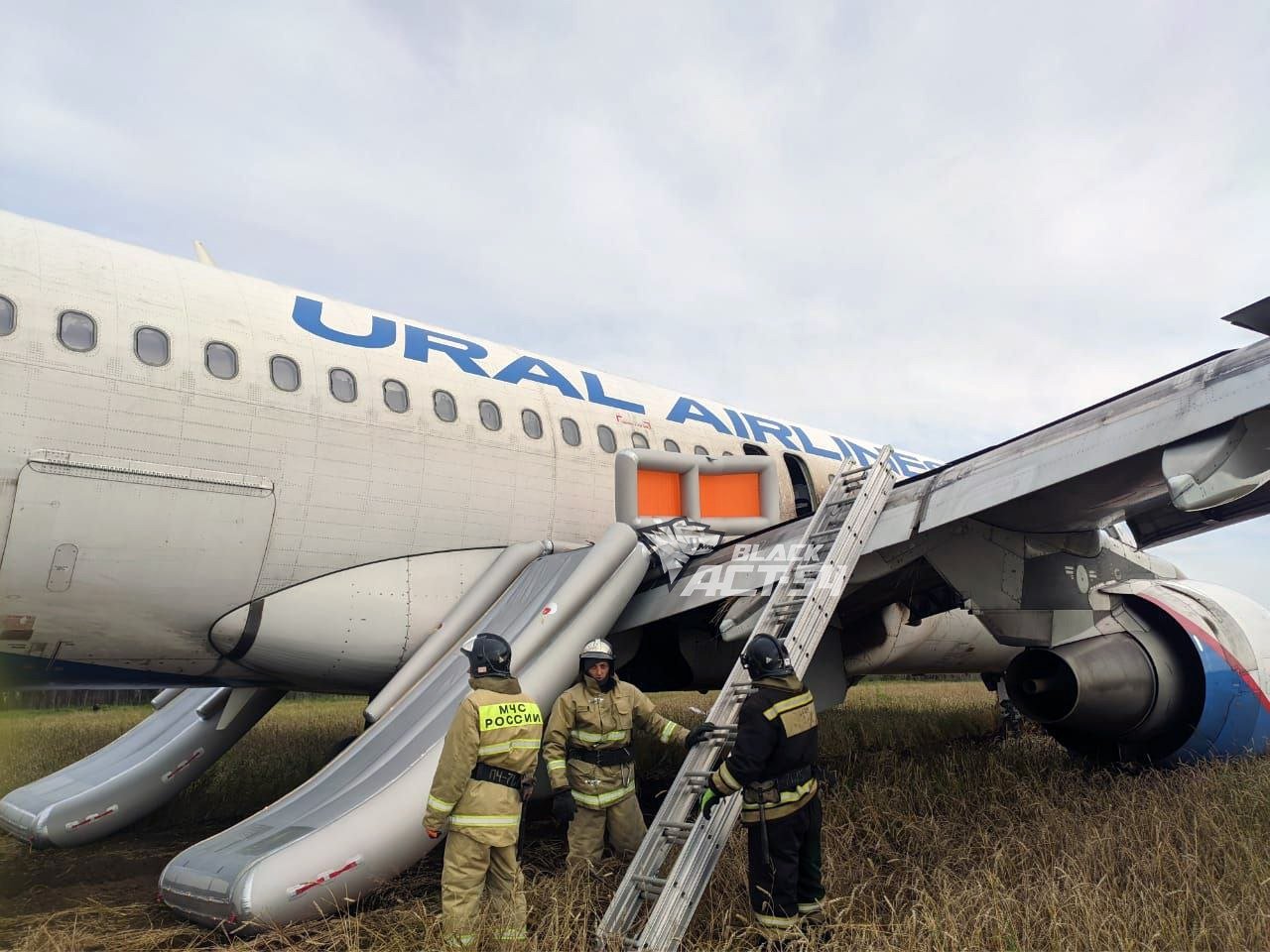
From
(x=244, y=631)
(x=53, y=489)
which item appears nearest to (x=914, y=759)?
(x=244, y=631)

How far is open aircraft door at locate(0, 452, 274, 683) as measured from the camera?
5.65 m

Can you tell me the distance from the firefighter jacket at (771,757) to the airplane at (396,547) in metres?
1.65

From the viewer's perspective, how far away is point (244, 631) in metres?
6.50

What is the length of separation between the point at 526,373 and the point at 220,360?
284 centimetres

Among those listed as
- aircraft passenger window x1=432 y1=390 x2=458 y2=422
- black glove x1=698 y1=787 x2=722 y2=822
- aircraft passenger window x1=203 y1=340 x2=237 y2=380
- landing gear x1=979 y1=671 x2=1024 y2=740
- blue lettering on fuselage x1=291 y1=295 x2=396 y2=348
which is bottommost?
landing gear x1=979 y1=671 x2=1024 y2=740

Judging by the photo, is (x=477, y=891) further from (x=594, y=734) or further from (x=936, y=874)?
(x=936, y=874)

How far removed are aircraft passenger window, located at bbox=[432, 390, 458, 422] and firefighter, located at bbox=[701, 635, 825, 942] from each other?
3.83m

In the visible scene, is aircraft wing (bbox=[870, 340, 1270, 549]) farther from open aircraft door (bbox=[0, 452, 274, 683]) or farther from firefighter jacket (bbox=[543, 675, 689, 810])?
open aircraft door (bbox=[0, 452, 274, 683])

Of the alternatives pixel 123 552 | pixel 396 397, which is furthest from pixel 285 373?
pixel 123 552

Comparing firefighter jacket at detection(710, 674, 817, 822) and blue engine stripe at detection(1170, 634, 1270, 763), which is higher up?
firefighter jacket at detection(710, 674, 817, 822)

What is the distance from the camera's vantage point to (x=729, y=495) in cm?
796

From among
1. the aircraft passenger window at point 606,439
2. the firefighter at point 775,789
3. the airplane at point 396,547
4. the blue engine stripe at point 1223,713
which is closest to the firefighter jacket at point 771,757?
the firefighter at point 775,789

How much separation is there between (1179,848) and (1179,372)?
294 cm

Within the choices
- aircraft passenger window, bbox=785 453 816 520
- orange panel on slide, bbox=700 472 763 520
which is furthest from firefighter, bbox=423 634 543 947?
aircraft passenger window, bbox=785 453 816 520
